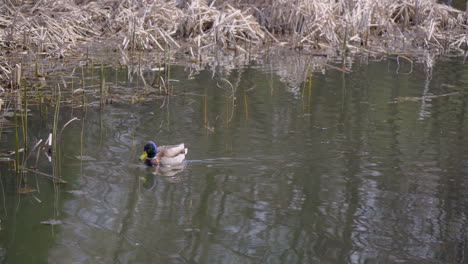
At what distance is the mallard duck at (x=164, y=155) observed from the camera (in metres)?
6.22

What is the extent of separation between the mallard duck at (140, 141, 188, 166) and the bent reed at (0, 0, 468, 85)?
21.2 ft

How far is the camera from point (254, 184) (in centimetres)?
568

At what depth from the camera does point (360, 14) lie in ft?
48.5

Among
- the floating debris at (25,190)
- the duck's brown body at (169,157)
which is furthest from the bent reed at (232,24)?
the floating debris at (25,190)

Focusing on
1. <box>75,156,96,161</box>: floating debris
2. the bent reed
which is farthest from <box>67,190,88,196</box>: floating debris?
the bent reed

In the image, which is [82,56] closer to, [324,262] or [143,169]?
[143,169]

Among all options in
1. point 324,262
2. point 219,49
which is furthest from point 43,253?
point 219,49

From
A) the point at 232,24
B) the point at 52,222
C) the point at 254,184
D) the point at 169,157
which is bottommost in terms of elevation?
the point at 52,222

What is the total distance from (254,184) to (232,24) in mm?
8762

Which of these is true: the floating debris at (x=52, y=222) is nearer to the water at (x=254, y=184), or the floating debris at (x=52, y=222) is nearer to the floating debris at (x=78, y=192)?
the water at (x=254, y=184)

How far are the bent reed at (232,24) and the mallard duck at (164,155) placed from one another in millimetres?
6469

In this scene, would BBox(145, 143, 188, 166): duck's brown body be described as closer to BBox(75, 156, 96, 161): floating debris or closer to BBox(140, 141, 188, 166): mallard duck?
BBox(140, 141, 188, 166): mallard duck

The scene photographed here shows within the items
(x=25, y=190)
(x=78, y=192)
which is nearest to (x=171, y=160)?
(x=78, y=192)

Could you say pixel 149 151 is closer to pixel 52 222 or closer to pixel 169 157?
pixel 169 157
